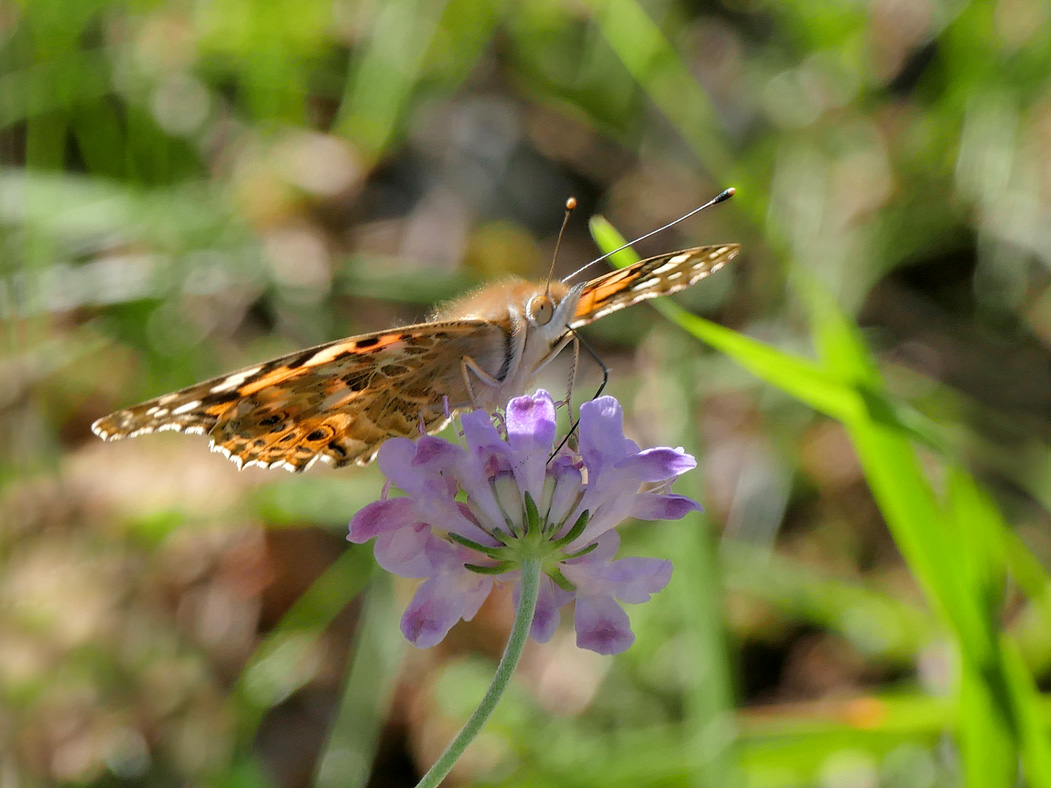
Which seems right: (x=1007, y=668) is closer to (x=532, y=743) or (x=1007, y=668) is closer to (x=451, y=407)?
(x=451, y=407)

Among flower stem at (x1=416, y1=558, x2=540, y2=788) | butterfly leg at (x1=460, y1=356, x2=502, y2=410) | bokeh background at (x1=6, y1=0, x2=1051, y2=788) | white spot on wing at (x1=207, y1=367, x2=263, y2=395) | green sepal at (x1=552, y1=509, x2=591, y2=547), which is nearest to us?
flower stem at (x1=416, y1=558, x2=540, y2=788)

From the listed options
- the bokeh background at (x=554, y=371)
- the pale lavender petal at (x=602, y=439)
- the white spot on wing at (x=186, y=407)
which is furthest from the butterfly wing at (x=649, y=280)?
the white spot on wing at (x=186, y=407)

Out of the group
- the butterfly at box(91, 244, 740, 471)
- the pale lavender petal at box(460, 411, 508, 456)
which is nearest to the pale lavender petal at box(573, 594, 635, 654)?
the pale lavender petal at box(460, 411, 508, 456)

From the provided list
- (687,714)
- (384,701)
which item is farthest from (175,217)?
(687,714)

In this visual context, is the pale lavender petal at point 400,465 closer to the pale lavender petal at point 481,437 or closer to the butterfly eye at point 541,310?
the pale lavender petal at point 481,437

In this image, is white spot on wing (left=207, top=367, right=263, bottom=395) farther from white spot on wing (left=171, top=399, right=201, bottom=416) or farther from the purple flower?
the purple flower

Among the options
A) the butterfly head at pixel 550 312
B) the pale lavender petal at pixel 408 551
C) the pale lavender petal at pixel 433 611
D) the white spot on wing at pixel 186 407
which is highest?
the white spot on wing at pixel 186 407
